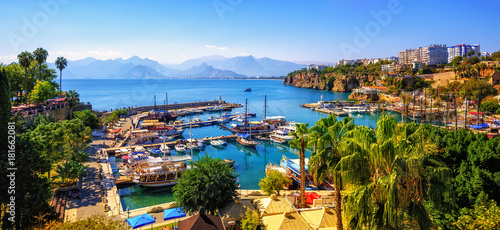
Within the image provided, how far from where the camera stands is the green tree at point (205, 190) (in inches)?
577

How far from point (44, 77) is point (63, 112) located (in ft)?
40.4

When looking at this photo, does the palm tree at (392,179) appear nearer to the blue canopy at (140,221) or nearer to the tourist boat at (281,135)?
the blue canopy at (140,221)

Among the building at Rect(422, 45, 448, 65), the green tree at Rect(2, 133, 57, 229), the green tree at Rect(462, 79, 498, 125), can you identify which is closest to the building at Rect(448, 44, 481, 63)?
the building at Rect(422, 45, 448, 65)

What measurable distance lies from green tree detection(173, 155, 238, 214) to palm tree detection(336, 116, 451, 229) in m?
8.72

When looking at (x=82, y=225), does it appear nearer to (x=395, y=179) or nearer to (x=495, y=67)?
(x=395, y=179)

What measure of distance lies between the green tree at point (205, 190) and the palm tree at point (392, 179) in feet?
28.6

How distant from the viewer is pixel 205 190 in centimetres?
1466

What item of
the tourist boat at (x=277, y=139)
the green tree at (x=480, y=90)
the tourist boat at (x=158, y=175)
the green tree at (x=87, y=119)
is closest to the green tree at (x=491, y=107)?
the green tree at (x=480, y=90)

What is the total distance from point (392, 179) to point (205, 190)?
1057 cm

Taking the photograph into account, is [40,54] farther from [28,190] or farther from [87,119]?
[28,190]

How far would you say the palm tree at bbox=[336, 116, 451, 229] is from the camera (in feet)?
20.6

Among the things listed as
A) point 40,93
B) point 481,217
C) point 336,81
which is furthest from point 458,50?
point 40,93

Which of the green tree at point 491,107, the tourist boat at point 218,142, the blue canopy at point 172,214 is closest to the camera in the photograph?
the blue canopy at point 172,214

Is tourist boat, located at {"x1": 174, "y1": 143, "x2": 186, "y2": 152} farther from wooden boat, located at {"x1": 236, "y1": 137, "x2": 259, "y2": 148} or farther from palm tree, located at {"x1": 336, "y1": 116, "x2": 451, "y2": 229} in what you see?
palm tree, located at {"x1": 336, "y1": 116, "x2": 451, "y2": 229}
